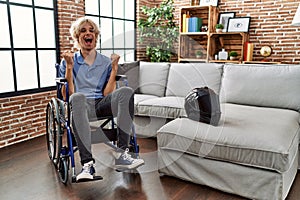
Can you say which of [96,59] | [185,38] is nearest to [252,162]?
[96,59]

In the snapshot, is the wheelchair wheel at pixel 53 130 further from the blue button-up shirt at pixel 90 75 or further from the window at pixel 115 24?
the window at pixel 115 24

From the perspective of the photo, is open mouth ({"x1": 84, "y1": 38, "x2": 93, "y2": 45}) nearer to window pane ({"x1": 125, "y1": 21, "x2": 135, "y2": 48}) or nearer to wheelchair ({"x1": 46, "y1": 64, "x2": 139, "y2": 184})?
wheelchair ({"x1": 46, "y1": 64, "x2": 139, "y2": 184})

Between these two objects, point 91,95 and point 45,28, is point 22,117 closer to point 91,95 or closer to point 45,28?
point 45,28

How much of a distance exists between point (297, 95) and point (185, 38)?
8.84ft

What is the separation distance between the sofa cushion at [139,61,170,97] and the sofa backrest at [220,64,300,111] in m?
0.80

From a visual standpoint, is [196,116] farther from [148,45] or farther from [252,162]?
[148,45]

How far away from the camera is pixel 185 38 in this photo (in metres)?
4.90

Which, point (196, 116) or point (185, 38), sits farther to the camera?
point (185, 38)

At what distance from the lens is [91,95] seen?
88.8 inches

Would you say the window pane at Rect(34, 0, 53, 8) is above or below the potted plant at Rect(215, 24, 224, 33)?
above

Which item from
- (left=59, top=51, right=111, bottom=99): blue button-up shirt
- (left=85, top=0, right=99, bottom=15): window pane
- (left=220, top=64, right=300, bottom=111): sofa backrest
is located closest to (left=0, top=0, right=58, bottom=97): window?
(left=85, top=0, right=99, bottom=15): window pane

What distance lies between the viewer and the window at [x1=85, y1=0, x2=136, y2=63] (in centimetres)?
421

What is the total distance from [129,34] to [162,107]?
2.48 meters


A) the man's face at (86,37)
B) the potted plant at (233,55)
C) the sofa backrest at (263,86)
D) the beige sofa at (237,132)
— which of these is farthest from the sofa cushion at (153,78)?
the potted plant at (233,55)
